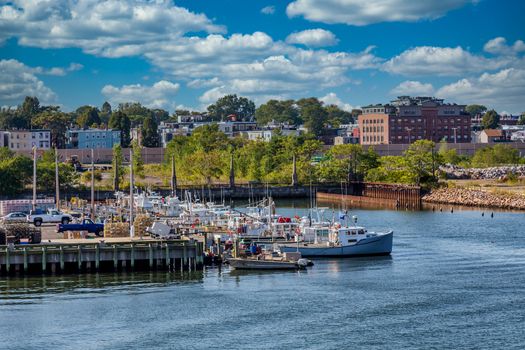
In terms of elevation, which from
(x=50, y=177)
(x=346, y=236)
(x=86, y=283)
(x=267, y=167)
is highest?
(x=267, y=167)

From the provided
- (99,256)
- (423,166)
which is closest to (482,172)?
(423,166)

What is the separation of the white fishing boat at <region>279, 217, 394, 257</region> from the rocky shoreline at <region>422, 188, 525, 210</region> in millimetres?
53385

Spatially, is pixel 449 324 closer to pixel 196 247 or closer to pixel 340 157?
pixel 196 247

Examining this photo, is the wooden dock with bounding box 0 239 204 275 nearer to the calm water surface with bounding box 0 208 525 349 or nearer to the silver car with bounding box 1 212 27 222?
the calm water surface with bounding box 0 208 525 349

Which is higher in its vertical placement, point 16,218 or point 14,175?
point 14,175

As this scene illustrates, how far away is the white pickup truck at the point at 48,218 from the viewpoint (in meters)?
88.6

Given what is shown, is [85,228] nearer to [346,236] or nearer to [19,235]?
[19,235]

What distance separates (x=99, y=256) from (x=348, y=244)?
65.9ft

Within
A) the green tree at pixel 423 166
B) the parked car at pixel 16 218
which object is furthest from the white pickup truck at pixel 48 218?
the green tree at pixel 423 166

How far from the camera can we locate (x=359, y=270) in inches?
2837

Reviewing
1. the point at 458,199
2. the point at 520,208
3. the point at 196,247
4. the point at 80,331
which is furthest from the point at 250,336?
the point at 458,199

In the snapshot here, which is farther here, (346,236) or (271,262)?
(346,236)

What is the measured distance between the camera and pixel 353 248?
78.3 meters

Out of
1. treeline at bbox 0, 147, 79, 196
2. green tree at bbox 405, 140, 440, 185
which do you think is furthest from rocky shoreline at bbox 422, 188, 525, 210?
treeline at bbox 0, 147, 79, 196
